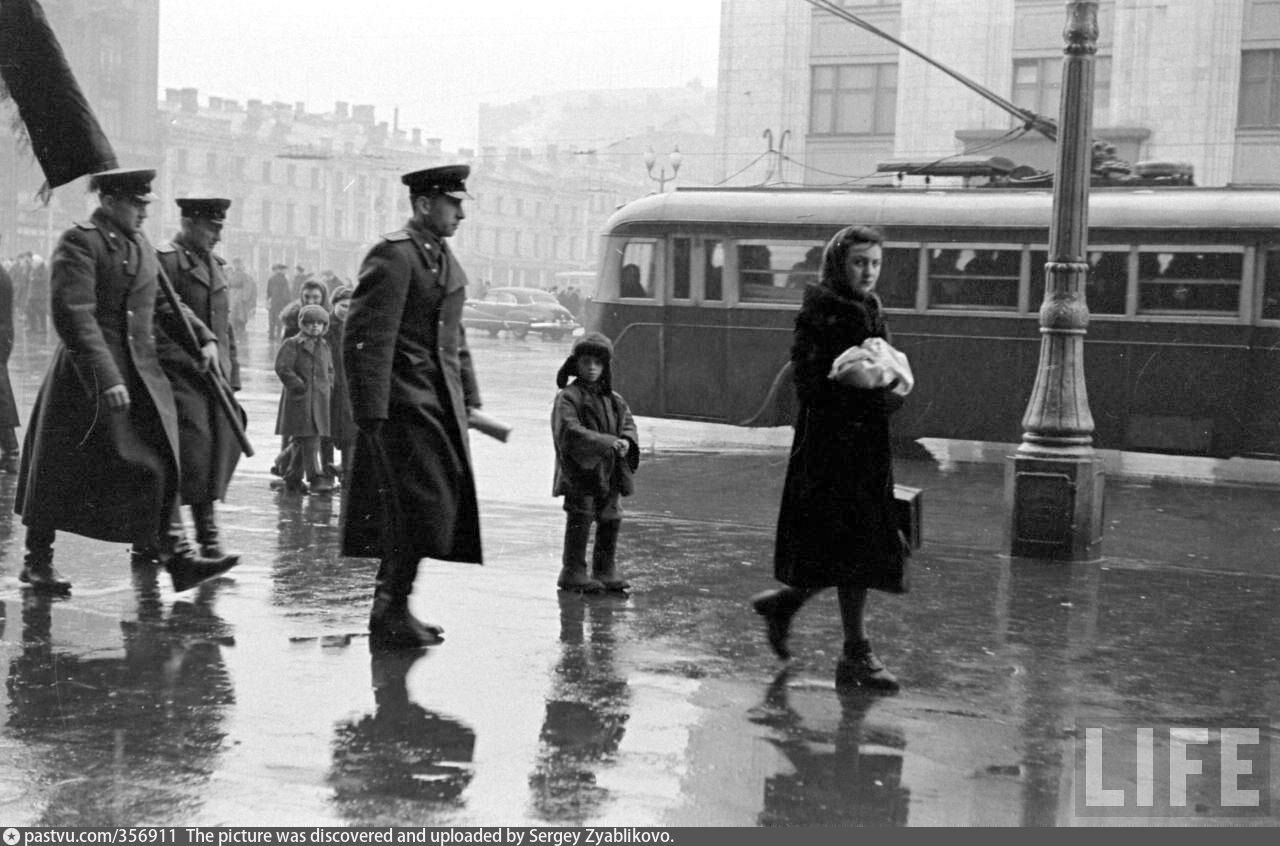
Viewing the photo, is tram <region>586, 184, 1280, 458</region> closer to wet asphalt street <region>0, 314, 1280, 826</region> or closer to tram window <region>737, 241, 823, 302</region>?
tram window <region>737, 241, 823, 302</region>

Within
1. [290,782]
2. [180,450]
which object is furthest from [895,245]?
[290,782]

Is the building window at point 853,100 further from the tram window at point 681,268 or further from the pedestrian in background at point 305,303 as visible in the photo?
the pedestrian in background at point 305,303

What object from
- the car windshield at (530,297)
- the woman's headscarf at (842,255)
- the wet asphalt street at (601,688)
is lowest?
the wet asphalt street at (601,688)

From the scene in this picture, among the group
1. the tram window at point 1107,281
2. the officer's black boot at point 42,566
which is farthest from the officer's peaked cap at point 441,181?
the tram window at point 1107,281

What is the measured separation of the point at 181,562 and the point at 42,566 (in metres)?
0.70

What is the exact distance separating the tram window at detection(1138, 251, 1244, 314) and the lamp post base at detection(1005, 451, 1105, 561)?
6171mm

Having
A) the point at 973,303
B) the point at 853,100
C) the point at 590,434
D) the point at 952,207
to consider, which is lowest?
the point at 590,434

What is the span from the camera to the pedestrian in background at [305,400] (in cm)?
1238

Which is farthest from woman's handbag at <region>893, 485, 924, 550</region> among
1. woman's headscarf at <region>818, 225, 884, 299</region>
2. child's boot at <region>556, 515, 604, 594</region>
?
child's boot at <region>556, 515, 604, 594</region>

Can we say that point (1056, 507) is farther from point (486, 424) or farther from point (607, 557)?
point (486, 424)

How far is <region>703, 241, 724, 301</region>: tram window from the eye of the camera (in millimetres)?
18109

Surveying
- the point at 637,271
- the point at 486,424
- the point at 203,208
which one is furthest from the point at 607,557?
the point at 637,271

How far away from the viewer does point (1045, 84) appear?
1460 inches

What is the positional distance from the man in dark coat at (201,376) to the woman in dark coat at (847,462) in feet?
10.7
